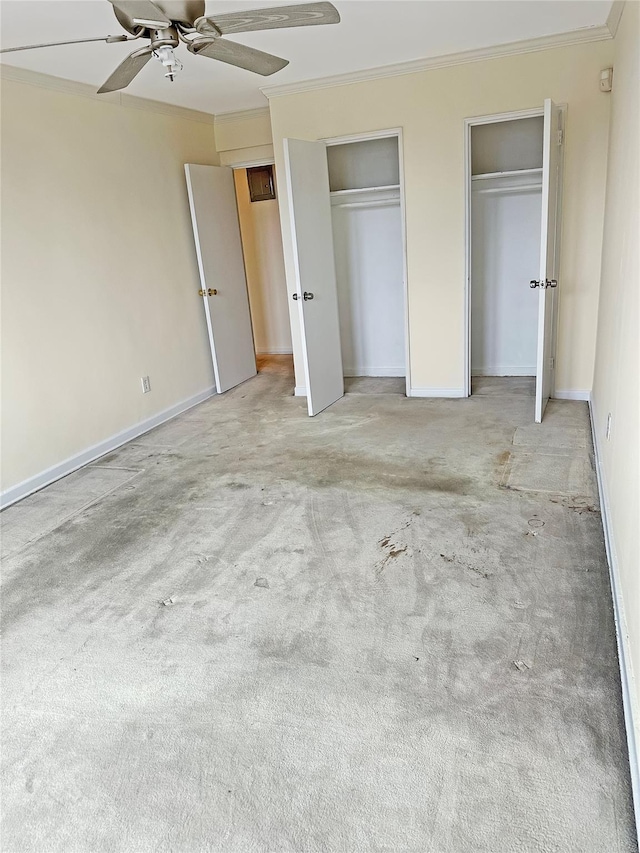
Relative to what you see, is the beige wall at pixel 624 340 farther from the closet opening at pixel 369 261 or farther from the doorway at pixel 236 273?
the doorway at pixel 236 273

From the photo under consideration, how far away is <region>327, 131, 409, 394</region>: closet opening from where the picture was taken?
5148mm

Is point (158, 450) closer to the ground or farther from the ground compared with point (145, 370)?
closer to the ground

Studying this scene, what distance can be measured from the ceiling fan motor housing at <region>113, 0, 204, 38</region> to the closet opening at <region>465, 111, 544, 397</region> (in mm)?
2823

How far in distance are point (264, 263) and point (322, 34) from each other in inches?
137

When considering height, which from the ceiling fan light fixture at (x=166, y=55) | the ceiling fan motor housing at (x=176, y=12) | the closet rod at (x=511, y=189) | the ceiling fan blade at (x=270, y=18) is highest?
the ceiling fan motor housing at (x=176, y=12)

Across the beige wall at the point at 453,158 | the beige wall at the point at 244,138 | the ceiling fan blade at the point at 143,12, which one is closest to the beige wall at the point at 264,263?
the beige wall at the point at 244,138

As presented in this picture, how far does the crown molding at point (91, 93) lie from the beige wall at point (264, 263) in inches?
57.4

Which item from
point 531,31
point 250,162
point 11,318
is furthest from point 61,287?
point 531,31

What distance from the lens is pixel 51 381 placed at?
146 inches

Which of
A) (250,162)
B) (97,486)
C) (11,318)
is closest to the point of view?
(11,318)

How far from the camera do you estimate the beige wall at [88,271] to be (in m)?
3.45

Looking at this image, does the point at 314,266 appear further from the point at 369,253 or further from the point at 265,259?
the point at 265,259

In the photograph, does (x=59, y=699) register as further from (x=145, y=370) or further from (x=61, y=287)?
(x=145, y=370)

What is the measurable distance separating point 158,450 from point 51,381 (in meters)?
0.87
